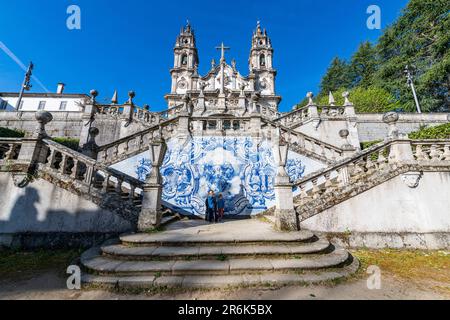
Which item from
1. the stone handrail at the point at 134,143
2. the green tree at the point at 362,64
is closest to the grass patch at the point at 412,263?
the stone handrail at the point at 134,143

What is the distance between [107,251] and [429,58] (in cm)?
3617

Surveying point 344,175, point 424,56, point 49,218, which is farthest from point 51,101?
point 424,56

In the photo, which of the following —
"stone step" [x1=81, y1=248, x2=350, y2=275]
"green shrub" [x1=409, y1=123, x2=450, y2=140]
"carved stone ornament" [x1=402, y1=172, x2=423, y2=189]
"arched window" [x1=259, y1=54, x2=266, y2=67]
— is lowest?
"stone step" [x1=81, y1=248, x2=350, y2=275]

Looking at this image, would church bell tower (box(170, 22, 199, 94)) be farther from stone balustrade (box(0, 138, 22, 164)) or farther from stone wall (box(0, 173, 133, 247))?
stone wall (box(0, 173, 133, 247))

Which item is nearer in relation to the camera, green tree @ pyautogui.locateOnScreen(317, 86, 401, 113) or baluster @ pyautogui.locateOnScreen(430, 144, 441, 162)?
baluster @ pyautogui.locateOnScreen(430, 144, 441, 162)

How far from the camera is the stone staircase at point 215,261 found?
3.61 m

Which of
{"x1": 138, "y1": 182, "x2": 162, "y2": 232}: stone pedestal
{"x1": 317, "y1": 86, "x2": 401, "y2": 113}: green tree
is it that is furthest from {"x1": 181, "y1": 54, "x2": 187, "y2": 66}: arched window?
{"x1": 138, "y1": 182, "x2": 162, "y2": 232}: stone pedestal

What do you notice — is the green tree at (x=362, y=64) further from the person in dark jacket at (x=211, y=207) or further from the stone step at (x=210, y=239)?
the stone step at (x=210, y=239)

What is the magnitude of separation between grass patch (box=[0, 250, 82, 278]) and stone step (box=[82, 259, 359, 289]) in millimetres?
1672

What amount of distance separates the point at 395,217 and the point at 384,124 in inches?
603

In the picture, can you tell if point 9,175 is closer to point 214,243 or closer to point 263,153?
point 214,243

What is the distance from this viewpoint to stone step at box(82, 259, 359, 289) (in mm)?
3492

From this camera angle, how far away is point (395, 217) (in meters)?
6.09
